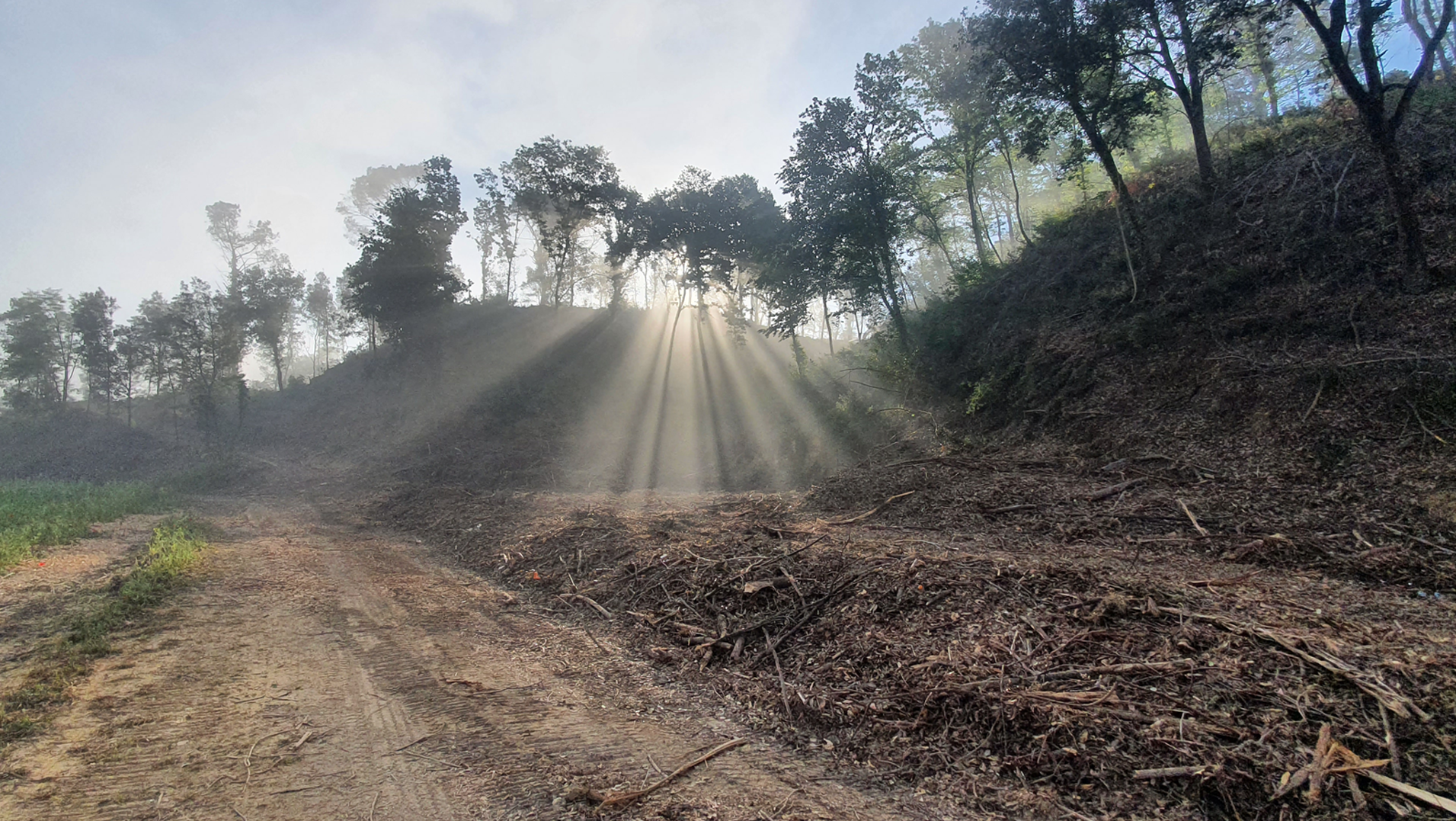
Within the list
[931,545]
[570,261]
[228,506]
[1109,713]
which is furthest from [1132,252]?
[570,261]

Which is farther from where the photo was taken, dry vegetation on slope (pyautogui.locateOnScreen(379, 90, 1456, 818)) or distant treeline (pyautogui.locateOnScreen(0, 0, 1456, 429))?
distant treeline (pyautogui.locateOnScreen(0, 0, 1456, 429))

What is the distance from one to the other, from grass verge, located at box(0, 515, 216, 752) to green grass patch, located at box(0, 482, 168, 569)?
226cm

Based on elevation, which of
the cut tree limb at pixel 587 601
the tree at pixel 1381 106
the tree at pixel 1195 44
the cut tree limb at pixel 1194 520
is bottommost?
the cut tree limb at pixel 587 601

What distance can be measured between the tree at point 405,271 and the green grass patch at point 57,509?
1312 centimetres

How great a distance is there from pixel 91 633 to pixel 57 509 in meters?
14.6

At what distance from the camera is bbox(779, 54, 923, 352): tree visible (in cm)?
1838

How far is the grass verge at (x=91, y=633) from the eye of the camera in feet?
13.4

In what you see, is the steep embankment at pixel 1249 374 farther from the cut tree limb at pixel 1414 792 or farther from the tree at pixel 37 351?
the tree at pixel 37 351

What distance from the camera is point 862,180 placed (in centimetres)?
1877

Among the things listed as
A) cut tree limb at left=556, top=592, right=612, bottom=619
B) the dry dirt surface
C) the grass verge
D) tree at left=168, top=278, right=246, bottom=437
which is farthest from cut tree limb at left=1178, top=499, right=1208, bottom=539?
tree at left=168, top=278, right=246, bottom=437

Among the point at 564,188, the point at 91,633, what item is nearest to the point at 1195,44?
the point at 91,633

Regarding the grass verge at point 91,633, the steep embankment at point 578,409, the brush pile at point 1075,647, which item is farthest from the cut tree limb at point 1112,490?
the grass verge at point 91,633

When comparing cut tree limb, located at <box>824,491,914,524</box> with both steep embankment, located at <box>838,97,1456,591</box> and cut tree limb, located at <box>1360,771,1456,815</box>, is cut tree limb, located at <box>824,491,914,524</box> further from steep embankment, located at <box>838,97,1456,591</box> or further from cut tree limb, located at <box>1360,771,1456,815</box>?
cut tree limb, located at <box>1360,771,1456,815</box>

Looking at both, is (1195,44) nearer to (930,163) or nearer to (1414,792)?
(930,163)
